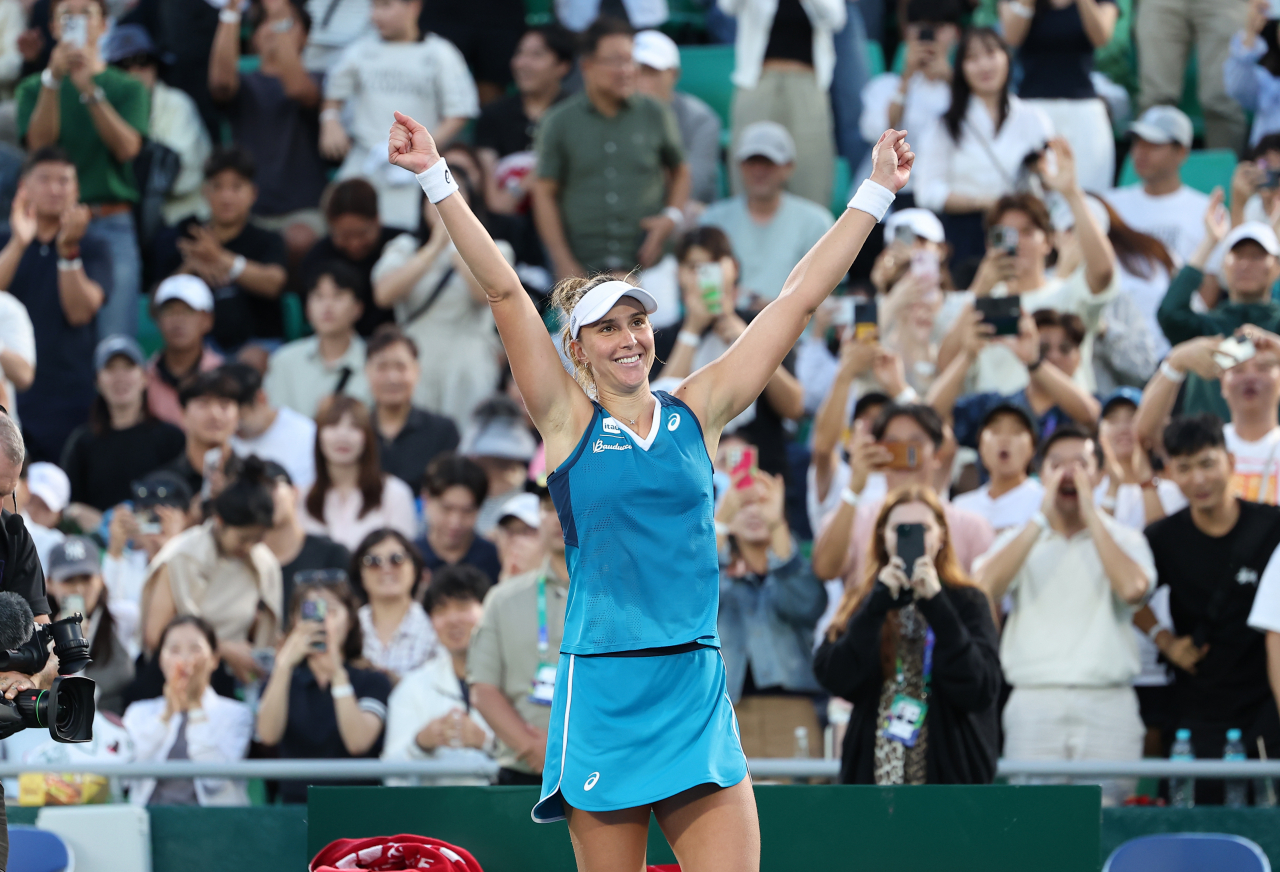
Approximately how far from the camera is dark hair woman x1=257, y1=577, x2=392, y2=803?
6699mm

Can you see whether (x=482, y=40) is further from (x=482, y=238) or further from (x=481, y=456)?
(x=482, y=238)

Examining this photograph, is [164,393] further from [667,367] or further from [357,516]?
[667,367]

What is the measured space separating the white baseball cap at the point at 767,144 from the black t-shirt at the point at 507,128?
1.68 meters

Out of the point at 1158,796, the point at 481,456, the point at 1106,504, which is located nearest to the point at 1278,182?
the point at 1106,504

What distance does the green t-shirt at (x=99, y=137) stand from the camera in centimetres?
1005

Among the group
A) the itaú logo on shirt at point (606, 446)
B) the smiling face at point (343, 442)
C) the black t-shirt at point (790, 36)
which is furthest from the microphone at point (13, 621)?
the black t-shirt at point (790, 36)

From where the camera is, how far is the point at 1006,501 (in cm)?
710

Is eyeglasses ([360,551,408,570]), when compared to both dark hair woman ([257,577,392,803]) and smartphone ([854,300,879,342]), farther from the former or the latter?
smartphone ([854,300,879,342])

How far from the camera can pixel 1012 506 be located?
7.08 m

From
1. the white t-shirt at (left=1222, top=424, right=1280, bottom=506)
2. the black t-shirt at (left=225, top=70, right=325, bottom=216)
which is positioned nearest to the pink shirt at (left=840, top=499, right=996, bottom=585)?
the white t-shirt at (left=1222, top=424, right=1280, bottom=506)

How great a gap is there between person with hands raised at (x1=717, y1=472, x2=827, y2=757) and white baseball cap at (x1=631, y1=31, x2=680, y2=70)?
396cm

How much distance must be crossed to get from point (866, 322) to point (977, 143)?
1987mm

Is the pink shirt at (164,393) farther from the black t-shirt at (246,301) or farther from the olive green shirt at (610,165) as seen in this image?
the olive green shirt at (610,165)

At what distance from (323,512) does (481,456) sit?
81cm
